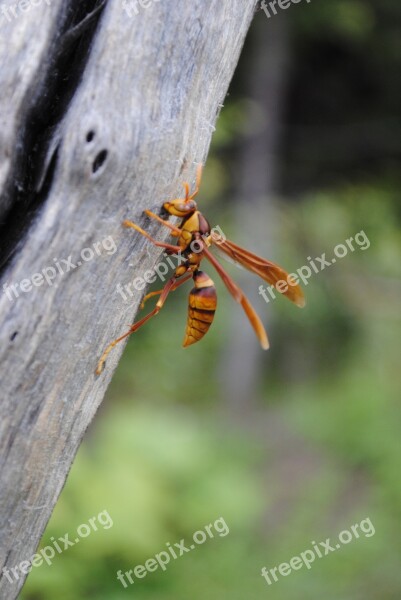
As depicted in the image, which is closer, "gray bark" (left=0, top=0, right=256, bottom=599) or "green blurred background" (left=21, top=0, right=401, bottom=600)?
"gray bark" (left=0, top=0, right=256, bottom=599)

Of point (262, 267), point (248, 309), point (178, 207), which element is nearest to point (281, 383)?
point (262, 267)

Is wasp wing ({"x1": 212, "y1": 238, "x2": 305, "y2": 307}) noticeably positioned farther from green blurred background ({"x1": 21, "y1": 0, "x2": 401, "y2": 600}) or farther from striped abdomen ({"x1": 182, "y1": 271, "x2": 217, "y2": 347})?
green blurred background ({"x1": 21, "y1": 0, "x2": 401, "y2": 600})

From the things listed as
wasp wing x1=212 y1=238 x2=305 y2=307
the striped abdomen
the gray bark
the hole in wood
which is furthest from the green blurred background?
the hole in wood

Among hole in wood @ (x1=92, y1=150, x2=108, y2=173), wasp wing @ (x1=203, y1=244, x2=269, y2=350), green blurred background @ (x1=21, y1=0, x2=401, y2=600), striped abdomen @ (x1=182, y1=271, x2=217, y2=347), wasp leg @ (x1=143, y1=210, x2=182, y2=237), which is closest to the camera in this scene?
hole in wood @ (x1=92, y1=150, x2=108, y2=173)

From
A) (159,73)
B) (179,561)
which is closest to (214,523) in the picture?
(179,561)

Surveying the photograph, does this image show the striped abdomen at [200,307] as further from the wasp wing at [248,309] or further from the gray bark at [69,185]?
the gray bark at [69,185]

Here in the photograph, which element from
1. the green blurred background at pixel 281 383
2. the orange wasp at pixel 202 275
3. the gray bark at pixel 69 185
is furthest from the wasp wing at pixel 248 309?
the green blurred background at pixel 281 383

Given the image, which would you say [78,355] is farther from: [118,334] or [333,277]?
[333,277]
